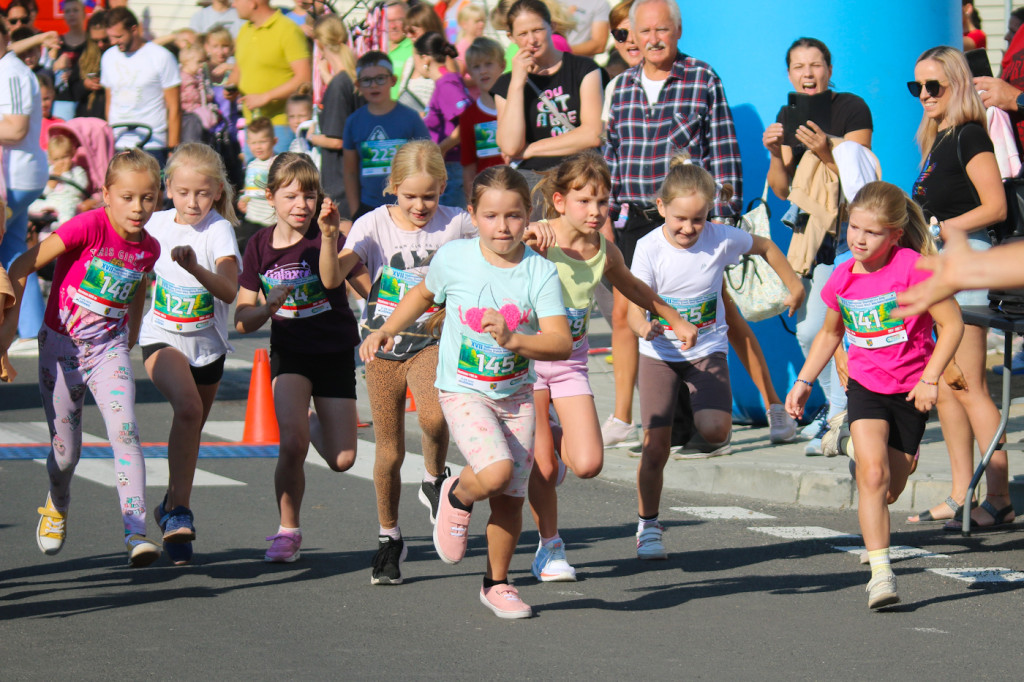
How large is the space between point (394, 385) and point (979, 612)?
2.56m

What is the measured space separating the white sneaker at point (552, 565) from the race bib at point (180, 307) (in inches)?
71.4

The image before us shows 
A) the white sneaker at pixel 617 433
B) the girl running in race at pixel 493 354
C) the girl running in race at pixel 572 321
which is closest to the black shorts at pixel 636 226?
the white sneaker at pixel 617 433

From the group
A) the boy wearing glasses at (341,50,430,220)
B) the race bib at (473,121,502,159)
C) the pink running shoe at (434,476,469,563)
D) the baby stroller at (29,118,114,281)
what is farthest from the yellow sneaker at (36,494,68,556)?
the baby stroller at (29,118,114,281)

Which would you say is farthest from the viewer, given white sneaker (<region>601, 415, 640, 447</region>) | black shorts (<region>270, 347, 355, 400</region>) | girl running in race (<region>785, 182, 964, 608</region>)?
white sneaker (<region>601, 415, 640, 447</region>)

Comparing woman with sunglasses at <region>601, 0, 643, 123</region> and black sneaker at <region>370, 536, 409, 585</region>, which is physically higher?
woman with sunglasses at <region>601, 0, 643, 123</region>

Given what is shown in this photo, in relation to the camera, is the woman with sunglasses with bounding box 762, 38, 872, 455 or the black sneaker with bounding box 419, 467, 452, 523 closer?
the black sneaker with bounding box 419, 467, 452, 523

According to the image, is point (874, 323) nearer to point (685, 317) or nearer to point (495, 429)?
point (685, 317)

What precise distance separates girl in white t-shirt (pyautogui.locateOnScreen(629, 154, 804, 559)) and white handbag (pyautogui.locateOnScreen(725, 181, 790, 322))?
77.9 inches

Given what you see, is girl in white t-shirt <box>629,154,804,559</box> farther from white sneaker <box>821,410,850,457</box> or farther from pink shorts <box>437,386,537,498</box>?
white sneaker <box>821,410,850,457</box>

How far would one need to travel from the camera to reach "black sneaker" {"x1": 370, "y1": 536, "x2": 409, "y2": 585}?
6.27 metres

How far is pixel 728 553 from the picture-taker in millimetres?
6914

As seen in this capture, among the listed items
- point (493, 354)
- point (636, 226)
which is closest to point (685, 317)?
point (493, 354)

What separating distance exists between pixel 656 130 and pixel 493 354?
4.00 meters

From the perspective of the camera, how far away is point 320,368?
6711 mm
